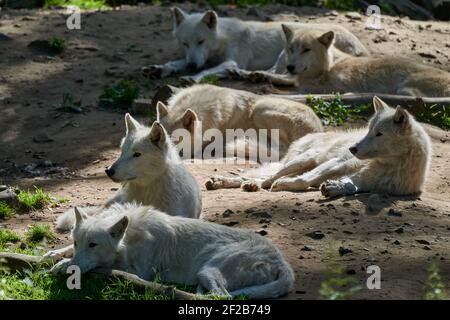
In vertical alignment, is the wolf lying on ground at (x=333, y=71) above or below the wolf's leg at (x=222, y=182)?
above

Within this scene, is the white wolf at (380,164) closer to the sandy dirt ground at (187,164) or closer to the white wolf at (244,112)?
the sandy dirt ground at (187,164)

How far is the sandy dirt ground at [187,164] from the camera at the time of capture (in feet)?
23.2

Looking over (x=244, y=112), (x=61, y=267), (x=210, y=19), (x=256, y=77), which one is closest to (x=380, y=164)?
(x=244, y=112)

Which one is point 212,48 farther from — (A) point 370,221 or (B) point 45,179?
(A) point 370,221

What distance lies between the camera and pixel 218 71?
13.7 m

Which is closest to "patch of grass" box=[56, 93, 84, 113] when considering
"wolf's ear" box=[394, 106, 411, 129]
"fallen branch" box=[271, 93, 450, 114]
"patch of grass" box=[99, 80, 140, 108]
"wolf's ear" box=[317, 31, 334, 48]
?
"patch of grass" box=[99, 80, 140, 108]

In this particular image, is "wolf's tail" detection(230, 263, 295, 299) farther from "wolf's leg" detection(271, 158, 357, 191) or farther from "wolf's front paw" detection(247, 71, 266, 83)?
"wolf's front paw" detection(247, 71, 266, 83)

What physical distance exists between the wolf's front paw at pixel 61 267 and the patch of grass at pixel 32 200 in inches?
81.7

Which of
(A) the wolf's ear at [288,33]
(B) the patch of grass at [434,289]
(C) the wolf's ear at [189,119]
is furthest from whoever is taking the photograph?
(A) the wolf's ear at [288,33]

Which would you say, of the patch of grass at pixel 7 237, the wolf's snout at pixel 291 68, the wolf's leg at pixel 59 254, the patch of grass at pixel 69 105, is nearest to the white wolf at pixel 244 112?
the patch of grass at pixel 69 105

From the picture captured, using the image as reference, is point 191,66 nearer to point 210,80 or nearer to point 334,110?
point 210,80

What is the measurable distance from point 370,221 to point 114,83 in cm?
599

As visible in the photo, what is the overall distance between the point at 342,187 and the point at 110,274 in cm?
311

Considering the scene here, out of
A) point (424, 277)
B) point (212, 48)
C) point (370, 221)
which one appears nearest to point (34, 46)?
point (212, 48)
